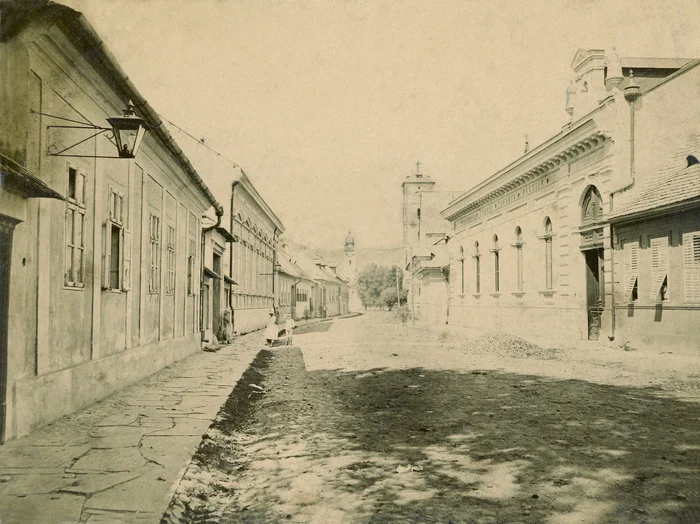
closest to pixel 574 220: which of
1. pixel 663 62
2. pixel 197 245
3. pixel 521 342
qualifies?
pixel 521 342

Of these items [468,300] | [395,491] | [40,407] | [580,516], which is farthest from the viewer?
[468,300]

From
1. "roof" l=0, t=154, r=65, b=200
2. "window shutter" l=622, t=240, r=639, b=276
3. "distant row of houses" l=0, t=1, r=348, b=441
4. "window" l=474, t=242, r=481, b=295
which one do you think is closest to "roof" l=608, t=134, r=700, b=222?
"window shutter" l=622, t=240, r=639, b=276

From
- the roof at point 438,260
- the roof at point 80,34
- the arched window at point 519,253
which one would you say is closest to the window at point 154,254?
the roof at point 80,34

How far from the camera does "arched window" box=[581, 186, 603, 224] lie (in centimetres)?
1805

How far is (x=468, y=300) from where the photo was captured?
1236 inches

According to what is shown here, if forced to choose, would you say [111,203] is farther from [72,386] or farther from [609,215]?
[609,215]

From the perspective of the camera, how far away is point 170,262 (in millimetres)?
13086

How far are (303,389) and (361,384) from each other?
101cm

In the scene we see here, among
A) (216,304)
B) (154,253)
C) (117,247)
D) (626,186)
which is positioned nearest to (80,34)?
(117,247)

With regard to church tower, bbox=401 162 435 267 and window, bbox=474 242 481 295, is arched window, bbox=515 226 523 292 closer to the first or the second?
window, bbox=474 242 481 295

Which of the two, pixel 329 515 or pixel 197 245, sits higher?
pixel 197 245

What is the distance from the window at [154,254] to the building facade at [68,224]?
0.16ft

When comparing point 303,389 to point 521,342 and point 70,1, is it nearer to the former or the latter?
point 70,1

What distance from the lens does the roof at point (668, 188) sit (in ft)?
44.5
